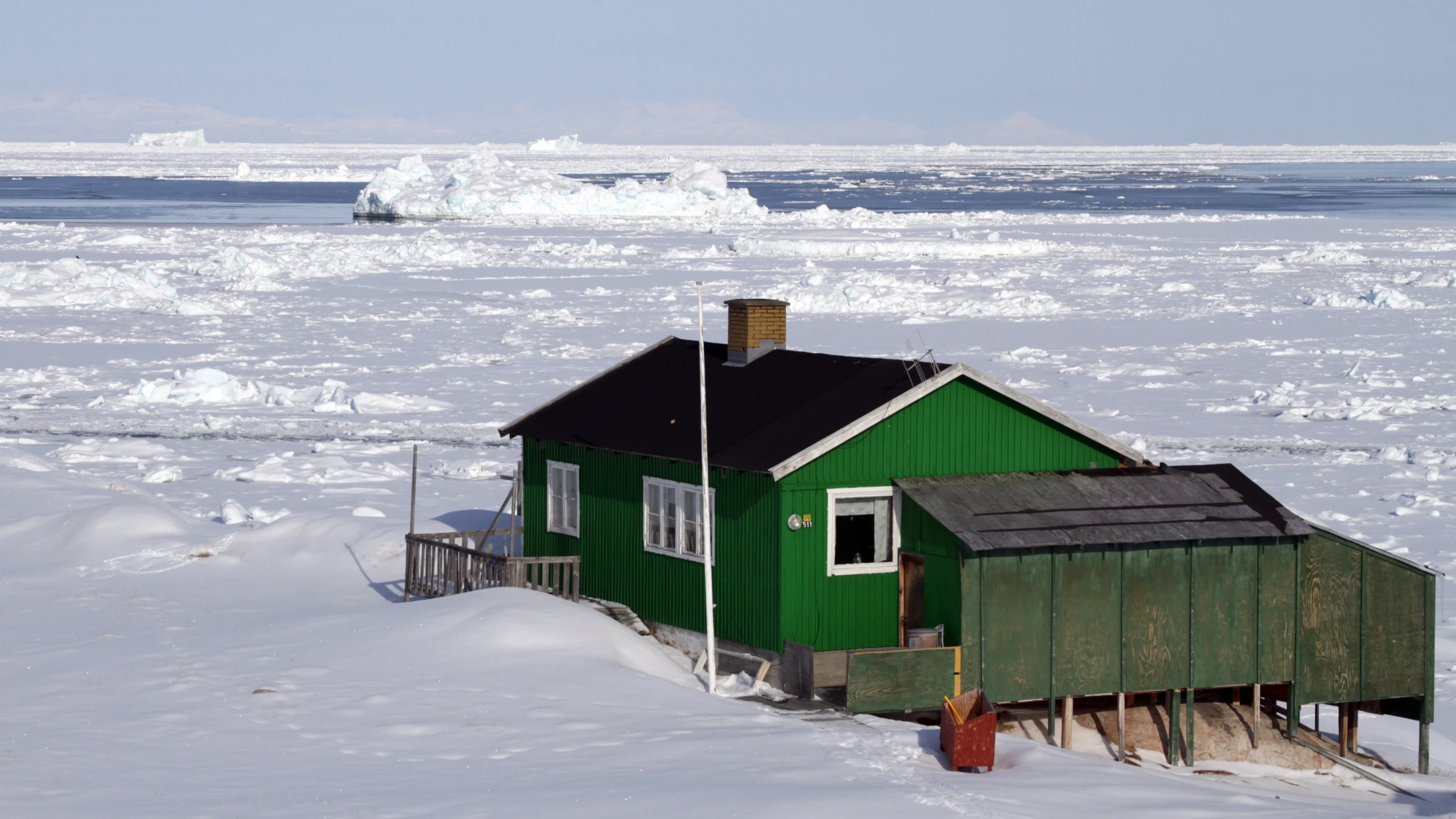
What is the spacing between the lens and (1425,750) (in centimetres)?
1905

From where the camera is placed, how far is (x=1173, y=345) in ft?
166

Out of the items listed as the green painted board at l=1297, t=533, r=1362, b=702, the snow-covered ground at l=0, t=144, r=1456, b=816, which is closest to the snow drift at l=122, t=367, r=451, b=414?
the snow-covered ground at l=0, t=144, r=1456, b=816

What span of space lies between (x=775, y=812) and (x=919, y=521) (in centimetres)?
539

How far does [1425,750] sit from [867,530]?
6882 millimetres

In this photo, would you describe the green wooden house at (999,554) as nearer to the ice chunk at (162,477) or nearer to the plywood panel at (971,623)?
the plywood panel at (971,623)

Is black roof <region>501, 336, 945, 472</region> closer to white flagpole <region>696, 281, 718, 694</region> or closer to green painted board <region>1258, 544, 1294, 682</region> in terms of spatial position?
white flagpole <region>696, 281, 718, 694</region>

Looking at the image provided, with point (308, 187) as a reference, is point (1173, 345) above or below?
below

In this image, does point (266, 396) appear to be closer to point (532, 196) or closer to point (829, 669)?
point (829, 669)

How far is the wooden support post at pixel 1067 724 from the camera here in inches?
703

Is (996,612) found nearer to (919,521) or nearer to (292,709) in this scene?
(919,521)

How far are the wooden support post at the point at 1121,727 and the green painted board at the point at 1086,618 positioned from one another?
0.27 m

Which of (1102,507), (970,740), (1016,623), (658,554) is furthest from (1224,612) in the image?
(658,554)

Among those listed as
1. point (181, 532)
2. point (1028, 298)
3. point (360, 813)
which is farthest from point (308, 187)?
point (360, 813)

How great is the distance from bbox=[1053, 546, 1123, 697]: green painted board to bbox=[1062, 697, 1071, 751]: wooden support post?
129 millimetres
